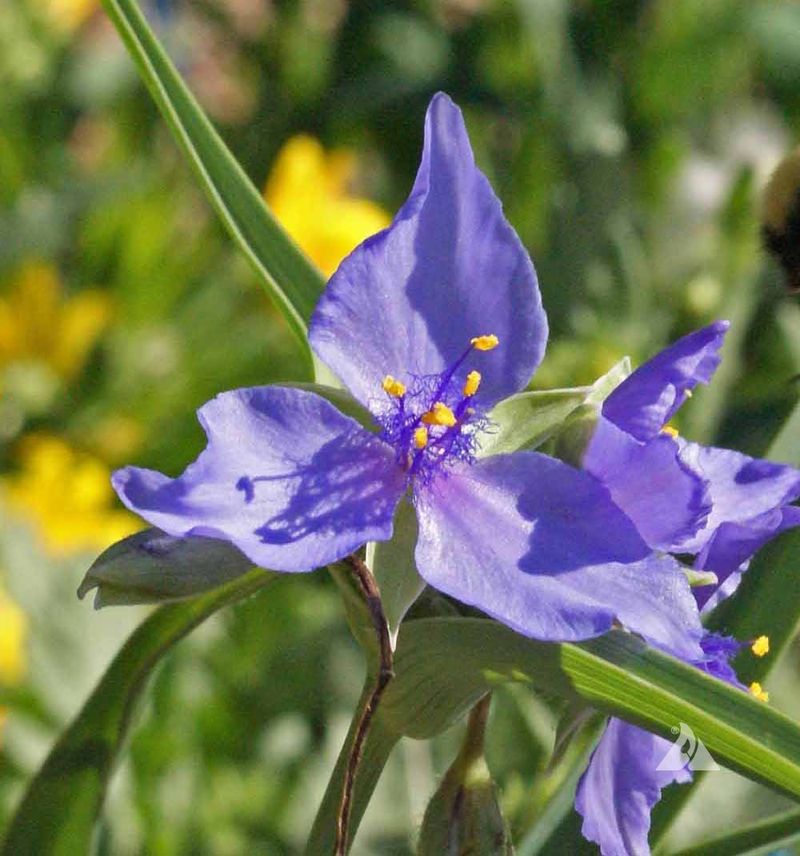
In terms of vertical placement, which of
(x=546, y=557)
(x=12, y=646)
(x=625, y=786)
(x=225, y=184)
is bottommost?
(x=12, y=646)

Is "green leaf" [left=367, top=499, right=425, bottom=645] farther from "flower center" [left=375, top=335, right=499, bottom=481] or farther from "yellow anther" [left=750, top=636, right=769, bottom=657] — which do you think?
"yellow anther" [left=750, top=636, right=769, bottom=657]

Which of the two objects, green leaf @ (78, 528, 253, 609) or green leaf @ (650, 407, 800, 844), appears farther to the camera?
green leaf @ (650, 407, 800, 844)

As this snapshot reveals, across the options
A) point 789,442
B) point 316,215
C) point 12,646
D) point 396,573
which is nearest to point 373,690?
point 396,573

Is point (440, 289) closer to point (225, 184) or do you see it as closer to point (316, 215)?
point (225, 184)

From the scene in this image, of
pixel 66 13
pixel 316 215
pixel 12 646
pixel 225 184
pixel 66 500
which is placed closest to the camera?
pixel 225 184

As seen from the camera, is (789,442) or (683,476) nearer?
(683,476)

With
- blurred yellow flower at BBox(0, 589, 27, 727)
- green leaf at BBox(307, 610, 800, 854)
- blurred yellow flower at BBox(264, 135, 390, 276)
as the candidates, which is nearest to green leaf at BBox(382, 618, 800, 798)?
green leaf at BBox(307, 610, 800, 854)

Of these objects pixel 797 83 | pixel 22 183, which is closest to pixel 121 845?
pixel 22 183

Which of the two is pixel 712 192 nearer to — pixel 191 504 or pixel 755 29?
pixel 755 29
